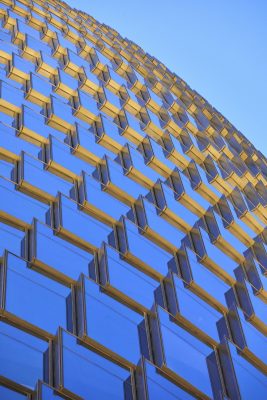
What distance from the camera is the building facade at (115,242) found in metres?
13.2

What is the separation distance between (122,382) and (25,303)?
98.1 inches

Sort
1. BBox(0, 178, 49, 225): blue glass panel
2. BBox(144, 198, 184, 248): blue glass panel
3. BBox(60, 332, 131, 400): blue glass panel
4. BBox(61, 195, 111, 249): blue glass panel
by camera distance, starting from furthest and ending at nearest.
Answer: BBox(144, 198, 184, 248): blue glass panel → BBox(61, 195, 111, 249): blue glass panel → BBox(0, 178, 49, 225): blue glass panel → BBox(60, 332, 131, 400): blue glass panel

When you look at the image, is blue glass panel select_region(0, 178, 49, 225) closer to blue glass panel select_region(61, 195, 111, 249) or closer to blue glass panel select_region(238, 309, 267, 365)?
blue glass panel select_region(61, 195, 111, 249)

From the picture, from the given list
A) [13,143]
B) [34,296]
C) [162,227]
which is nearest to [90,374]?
[34,296]

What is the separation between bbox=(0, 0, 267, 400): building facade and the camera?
43.4 ft

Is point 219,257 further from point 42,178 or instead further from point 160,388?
point 160,388

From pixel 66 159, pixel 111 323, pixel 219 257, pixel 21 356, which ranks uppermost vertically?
pixel 66 159

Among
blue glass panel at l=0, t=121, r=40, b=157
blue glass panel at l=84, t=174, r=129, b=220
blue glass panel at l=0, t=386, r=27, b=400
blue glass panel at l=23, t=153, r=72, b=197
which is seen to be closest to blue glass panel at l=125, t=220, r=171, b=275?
blue glass panel at l=84, t=174, r=129, b=220

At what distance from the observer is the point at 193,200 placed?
Answer: 2362 centimetres

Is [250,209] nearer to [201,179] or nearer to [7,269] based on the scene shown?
[201,179]

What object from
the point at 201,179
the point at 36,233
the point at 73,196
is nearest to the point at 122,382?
the point at 36,233

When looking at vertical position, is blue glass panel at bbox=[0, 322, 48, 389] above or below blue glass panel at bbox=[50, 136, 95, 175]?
below

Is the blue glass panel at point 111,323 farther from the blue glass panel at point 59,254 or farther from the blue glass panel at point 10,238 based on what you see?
the blue glass panel at point 10,238

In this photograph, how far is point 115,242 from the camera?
1783 cm
